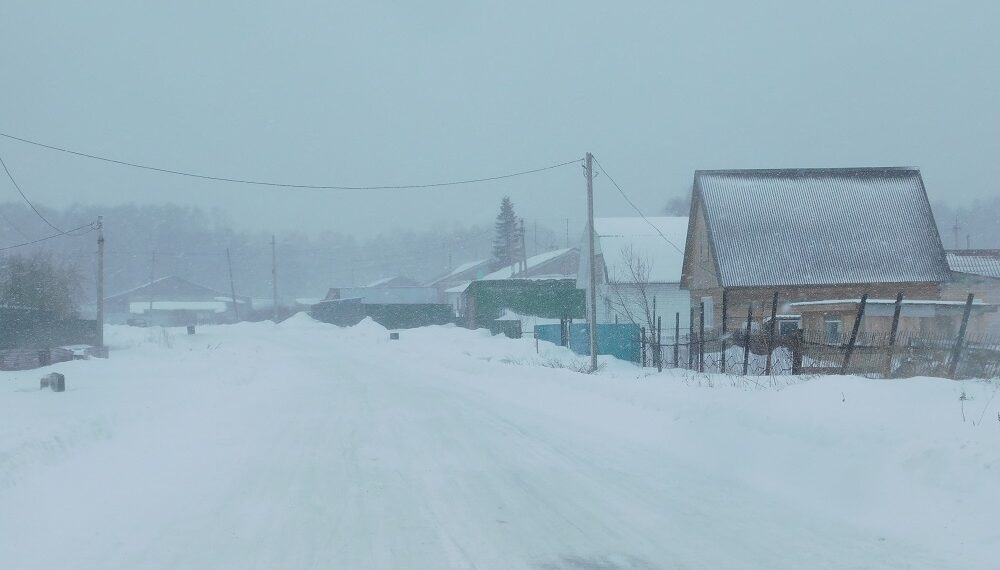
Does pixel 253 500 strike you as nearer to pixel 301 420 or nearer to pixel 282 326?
pixel 301 420

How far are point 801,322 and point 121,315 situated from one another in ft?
322

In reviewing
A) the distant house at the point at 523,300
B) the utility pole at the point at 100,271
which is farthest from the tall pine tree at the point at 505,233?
the utility pole at the point at 100,271

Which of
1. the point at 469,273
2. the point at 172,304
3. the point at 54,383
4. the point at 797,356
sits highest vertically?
the point at 469,273

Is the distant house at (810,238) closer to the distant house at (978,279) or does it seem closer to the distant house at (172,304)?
the distant house at (978,279)

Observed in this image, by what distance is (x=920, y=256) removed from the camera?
3366 cm

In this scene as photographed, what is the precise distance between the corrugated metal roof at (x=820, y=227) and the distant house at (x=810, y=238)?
0.13ft

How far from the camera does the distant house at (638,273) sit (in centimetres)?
4362

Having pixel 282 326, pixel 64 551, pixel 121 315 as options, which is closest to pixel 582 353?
pixel 64 551

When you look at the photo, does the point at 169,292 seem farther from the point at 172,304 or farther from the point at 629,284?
the point at 629,284

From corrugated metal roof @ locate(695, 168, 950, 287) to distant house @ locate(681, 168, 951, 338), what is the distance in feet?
0.13

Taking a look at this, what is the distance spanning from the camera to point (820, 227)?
34781mm

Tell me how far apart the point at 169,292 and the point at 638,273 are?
94042mm

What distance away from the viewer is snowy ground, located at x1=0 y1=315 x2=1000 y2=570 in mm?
6582

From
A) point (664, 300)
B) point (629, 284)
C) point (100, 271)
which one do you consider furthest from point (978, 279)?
point (100, 271)
